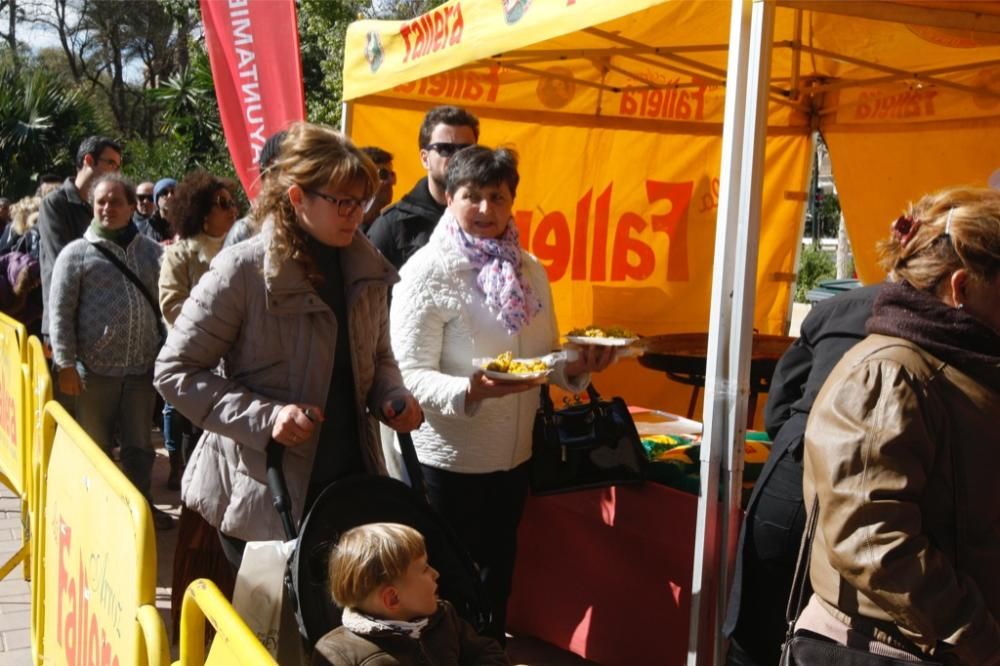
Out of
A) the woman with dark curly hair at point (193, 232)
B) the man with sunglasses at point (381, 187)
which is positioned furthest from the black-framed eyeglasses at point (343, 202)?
the woman with dark curly hair at point (193, 232)

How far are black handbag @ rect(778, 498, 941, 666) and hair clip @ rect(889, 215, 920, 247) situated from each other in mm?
618

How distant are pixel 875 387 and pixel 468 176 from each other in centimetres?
194

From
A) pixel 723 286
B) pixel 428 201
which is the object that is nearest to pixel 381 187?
pixel 428 201

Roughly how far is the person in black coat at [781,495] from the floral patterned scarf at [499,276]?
38.2 inches

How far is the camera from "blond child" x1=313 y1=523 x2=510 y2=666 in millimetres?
2404

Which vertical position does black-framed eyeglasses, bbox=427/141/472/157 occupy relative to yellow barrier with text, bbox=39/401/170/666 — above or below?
above

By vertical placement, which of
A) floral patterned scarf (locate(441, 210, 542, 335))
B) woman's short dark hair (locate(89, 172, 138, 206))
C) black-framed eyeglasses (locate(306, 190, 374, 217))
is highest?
woman's short dark hair (locate(89, 172, 138, 206))

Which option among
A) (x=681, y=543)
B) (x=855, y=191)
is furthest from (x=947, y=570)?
(x=855, y=191)

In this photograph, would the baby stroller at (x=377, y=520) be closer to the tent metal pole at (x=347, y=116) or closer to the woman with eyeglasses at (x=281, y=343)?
the woman with eyeglasses at (x=281, y=343)

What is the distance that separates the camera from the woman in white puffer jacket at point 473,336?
3.68m

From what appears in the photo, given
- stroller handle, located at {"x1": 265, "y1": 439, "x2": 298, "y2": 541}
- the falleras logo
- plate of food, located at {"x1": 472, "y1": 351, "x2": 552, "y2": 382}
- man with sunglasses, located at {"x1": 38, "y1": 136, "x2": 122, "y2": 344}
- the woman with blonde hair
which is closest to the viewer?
stroller handle, located at {"x1": 265, "y1": 439, "x2": 298, "y2": 541}

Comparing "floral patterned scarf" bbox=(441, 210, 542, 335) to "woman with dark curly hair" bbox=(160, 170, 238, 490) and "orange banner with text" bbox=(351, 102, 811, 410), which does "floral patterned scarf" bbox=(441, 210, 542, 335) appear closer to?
"woman with dark curly hair" bbox=(160, 170, 238, 490)

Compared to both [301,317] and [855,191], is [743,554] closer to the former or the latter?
[301,317]

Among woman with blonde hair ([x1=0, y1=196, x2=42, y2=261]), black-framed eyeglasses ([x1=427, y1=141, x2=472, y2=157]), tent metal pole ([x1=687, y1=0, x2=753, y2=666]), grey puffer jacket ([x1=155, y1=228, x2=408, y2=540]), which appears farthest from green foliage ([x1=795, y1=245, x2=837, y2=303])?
grey puffer jacket ([x1=155, y1=228, x2=408, y2=540])
